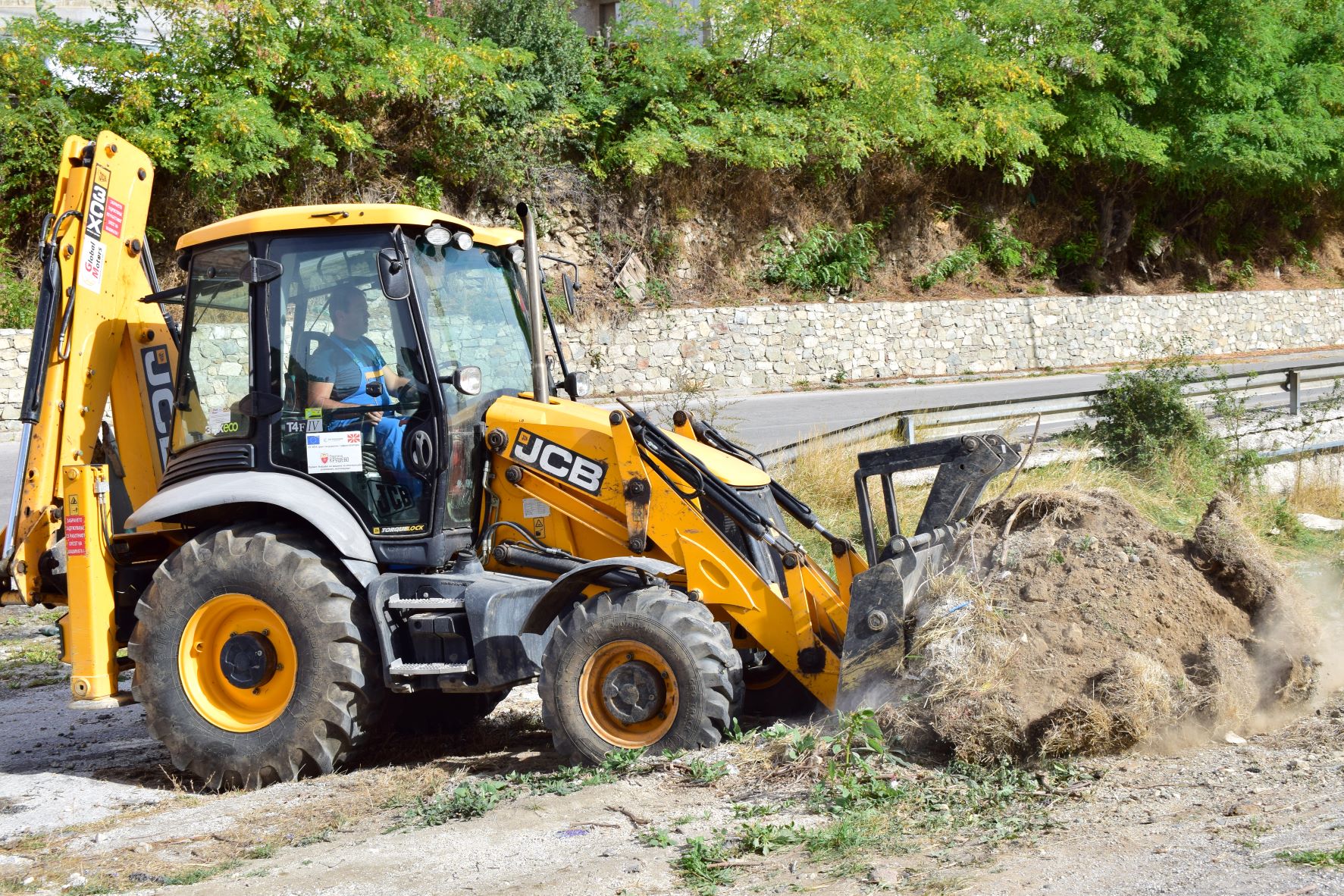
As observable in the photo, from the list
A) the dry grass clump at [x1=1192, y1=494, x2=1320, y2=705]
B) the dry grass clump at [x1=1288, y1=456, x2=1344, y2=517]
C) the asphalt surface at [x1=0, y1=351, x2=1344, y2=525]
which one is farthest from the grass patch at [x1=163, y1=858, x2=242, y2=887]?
the dry grass clump at [x1=1288, y1=456, x2=1344, y2=517]

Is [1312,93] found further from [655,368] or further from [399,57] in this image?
[399,57]

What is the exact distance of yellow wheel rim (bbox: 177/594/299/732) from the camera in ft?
20.8

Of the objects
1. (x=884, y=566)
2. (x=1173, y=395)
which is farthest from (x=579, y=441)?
(x=1173, y=395)

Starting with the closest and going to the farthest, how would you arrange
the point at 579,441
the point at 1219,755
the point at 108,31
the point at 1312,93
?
the point at 1219,755
the point at 579,441
the point at 108,31
the point at 1312,93

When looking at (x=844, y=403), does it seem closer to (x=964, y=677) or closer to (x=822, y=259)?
(x=822, y=259)

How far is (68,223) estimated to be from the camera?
7.00m

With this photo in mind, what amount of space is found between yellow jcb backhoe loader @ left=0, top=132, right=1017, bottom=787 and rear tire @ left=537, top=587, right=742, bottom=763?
0.04 ft

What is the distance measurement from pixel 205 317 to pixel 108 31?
50.7ft

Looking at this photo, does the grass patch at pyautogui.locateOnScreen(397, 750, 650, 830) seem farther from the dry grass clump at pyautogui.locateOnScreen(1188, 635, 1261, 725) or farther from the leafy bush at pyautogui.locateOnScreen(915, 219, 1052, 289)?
the leafy bush at pyautogui.locateOnScreen(915, 219, 1052, 289)

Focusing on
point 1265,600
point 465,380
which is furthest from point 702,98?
point 1265,600

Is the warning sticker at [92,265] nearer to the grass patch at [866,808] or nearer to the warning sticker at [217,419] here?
the warning sticker at [217,419]

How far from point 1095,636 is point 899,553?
37.1 inches

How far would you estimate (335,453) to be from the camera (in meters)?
6.37

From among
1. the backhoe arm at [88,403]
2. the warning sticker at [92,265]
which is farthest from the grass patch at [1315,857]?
the warning sticker at [92,265]
